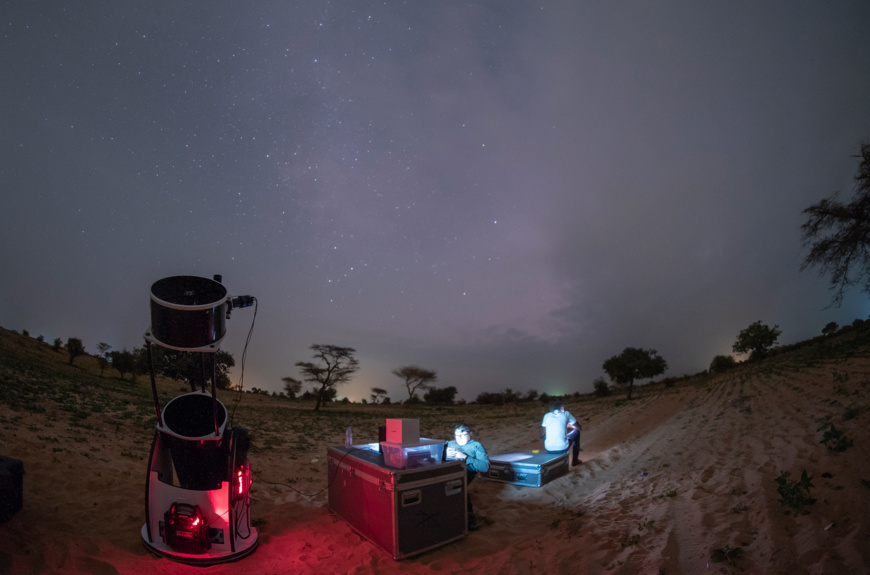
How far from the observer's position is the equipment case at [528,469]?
299 inches

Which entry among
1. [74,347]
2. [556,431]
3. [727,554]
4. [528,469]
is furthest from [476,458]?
[74,347]

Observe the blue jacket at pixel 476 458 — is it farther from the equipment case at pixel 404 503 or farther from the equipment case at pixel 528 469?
the equipment case at pixel 528 469

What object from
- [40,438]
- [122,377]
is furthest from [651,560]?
[122,377]

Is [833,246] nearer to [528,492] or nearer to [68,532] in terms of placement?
[528,492]

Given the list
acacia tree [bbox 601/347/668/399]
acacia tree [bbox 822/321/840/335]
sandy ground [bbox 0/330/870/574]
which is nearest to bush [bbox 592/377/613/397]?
acacia tree [bbox 601/347/668/399]

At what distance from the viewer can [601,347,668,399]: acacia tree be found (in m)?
40.5

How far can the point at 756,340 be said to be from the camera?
4631 centimetres

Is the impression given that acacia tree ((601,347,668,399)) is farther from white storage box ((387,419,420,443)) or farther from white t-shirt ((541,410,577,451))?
white storage box ((387,419,420,443))

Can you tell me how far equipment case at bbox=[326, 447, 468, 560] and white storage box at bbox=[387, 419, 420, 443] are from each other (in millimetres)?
342

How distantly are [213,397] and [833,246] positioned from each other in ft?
77.3

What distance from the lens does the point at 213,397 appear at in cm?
414

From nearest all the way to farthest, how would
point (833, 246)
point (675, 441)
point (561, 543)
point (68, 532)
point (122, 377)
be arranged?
point (68, 532) < point (561, 543) < point (675, 441) < point (833, 246) < point (122, 377)

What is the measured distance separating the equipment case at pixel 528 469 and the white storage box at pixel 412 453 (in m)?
3.24

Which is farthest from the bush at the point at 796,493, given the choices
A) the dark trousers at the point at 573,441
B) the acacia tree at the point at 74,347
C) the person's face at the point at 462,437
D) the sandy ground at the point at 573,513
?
the acacia tree at the point at 74,347
